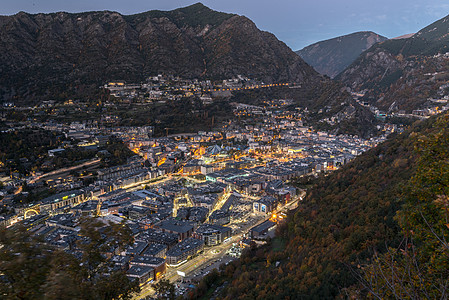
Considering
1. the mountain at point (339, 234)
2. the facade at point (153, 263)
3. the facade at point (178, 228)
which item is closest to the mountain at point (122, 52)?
the facade at point (178, 228)

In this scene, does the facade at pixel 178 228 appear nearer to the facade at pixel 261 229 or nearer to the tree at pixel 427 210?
the facade at pixel 261 229

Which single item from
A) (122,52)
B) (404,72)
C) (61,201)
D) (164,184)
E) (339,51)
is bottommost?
(164,184)

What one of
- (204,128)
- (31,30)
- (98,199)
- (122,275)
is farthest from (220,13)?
(122,275)

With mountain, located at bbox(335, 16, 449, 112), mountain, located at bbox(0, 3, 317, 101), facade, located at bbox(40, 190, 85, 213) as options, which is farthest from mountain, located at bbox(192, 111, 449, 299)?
mountain, located at bbox(0, 3, 317, 101)

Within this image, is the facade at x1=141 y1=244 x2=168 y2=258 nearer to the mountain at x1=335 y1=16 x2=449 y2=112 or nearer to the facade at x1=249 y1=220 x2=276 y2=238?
the facade at x1=249 y1=220 x2=276 y2=238

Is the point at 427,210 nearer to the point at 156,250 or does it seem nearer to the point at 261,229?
the point at 156,250

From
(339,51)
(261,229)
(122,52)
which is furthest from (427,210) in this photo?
(339,51)

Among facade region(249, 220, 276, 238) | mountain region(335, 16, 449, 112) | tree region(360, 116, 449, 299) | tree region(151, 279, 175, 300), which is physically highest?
mountain region(335, 16, 449, 112)
